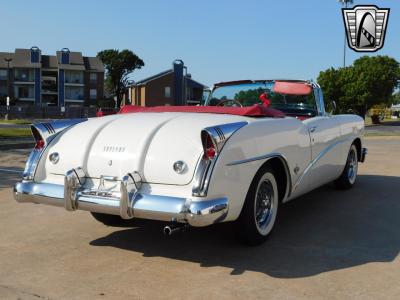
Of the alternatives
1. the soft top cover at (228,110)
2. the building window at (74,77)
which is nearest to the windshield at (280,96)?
the soft top cover at (228,110)

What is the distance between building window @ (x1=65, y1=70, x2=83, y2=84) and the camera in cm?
6900

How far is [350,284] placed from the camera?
3.40m

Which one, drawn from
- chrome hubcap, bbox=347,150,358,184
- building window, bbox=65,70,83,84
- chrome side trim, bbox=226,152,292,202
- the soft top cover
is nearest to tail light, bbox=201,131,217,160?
chrome side trim, bbox=226,152,292,202

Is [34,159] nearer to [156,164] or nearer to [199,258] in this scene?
[156,164]

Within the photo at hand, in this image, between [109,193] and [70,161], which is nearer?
[109,193]

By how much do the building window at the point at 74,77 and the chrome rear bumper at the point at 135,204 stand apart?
6782 centimetres

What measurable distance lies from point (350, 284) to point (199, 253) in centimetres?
124

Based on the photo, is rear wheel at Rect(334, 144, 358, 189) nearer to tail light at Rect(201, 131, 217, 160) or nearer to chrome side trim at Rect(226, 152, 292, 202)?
chrome side trim at Rect(226, 152, 292, 202)

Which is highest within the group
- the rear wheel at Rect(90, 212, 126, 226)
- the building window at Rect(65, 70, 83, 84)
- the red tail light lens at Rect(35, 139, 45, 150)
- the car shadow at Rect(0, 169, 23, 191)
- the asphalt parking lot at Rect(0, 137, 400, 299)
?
the building window at Rect(65, 70, 83, 84)

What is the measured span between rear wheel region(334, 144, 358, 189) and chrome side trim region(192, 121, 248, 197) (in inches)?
144

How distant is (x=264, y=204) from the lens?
4340mm

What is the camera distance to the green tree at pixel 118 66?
78.7 metres

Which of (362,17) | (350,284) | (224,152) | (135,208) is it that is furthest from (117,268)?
(362,17)

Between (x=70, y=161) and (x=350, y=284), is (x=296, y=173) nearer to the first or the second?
(x=350, y=284)
